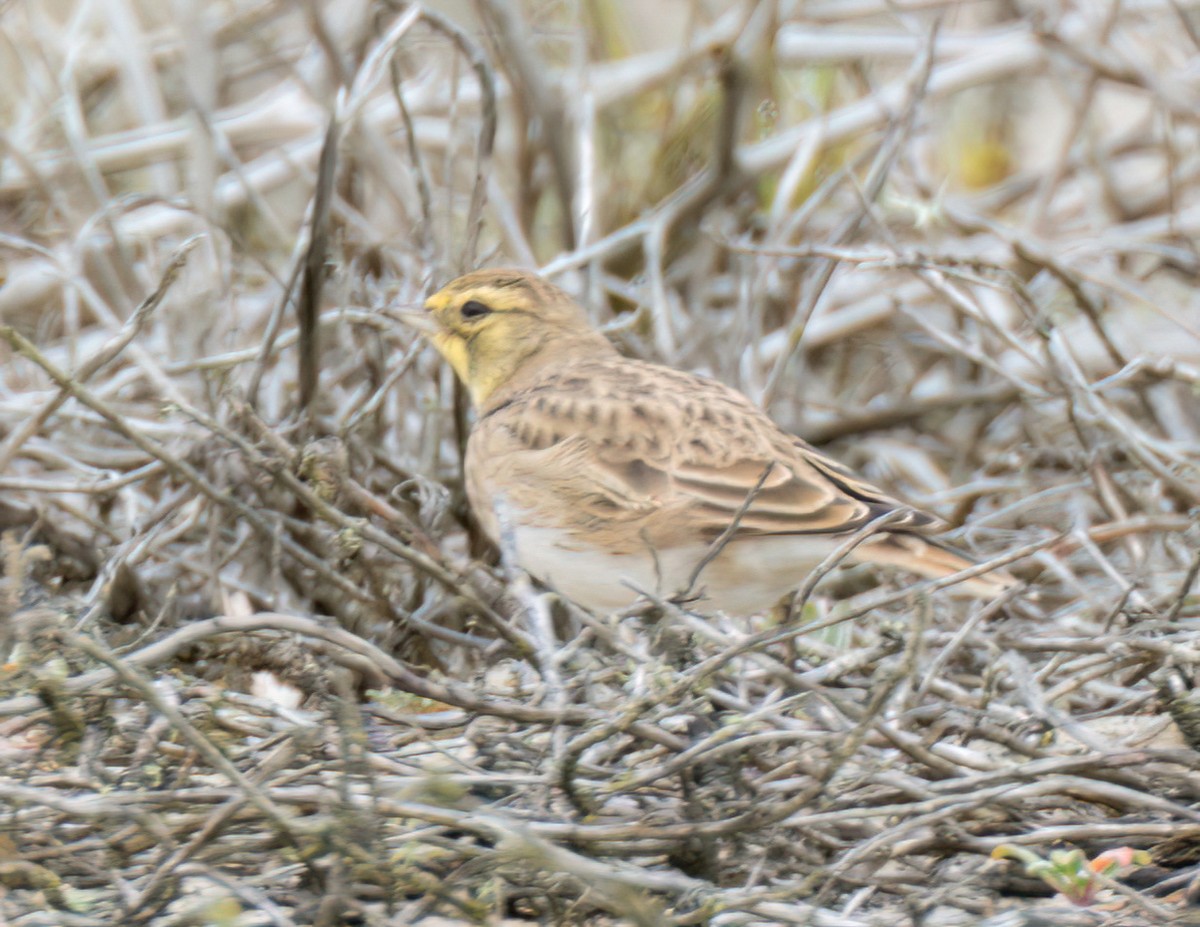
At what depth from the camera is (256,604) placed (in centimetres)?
346

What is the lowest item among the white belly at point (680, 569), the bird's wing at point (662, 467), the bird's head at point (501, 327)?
the white belly at point (680, 569)

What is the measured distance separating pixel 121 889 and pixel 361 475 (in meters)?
1.61

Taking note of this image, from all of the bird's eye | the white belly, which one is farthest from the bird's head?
the white belly

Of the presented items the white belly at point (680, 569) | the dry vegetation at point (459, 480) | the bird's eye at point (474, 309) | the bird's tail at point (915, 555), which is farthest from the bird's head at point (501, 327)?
the bird's tail at point (915, 555)

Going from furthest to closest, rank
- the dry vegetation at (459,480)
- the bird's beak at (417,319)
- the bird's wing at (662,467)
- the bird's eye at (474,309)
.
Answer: the bird's eye at (474,309), the bird's beak at (417,319), the bird's wing at (662,467), the dry vegetation at (459,480)

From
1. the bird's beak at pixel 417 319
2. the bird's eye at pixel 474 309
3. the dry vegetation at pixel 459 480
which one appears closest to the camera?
the dry vegetation at pixel 459 480

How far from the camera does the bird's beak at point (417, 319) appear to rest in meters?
3.58

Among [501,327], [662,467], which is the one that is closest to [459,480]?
[501,327]

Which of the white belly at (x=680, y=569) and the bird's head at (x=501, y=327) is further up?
the bird's head at (x=501, y=327)

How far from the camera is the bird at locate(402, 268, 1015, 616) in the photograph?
3027 millimetres

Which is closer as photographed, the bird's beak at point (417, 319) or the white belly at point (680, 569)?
the white belly at point (680, 569)

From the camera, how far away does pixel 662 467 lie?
3.16 metres

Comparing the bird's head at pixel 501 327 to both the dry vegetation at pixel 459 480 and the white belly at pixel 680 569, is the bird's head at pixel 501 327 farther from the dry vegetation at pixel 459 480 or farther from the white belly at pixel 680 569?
the white belly at pixel 680 569

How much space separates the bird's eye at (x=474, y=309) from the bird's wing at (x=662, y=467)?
35 centimetres
